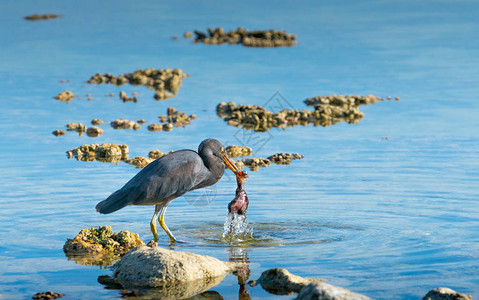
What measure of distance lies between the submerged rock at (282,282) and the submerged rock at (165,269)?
→ 621 mm

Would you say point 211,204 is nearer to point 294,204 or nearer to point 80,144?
point 294,204

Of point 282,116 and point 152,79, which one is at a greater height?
point 152,79

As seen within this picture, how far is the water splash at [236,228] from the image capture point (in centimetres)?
1209

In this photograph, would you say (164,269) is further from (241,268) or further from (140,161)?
(140,161)

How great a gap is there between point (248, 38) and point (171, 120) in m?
13.0

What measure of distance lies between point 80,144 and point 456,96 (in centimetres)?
1070

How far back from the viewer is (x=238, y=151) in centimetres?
1770

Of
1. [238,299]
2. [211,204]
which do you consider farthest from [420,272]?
[211,204]

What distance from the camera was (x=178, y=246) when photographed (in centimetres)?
1175

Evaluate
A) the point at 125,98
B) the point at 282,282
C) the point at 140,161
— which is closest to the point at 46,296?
the point at 282,282

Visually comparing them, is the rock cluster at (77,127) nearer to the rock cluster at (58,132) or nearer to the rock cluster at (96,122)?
the rock cluster at (58,132)

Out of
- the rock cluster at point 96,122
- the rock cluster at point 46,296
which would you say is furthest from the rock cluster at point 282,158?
the rock cluster at point 46,296

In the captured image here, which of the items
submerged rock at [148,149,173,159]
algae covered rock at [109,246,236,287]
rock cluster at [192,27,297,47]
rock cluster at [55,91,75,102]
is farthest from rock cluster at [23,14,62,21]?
algae covered rock at [109,246,236,287]

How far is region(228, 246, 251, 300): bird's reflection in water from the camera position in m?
9.39
